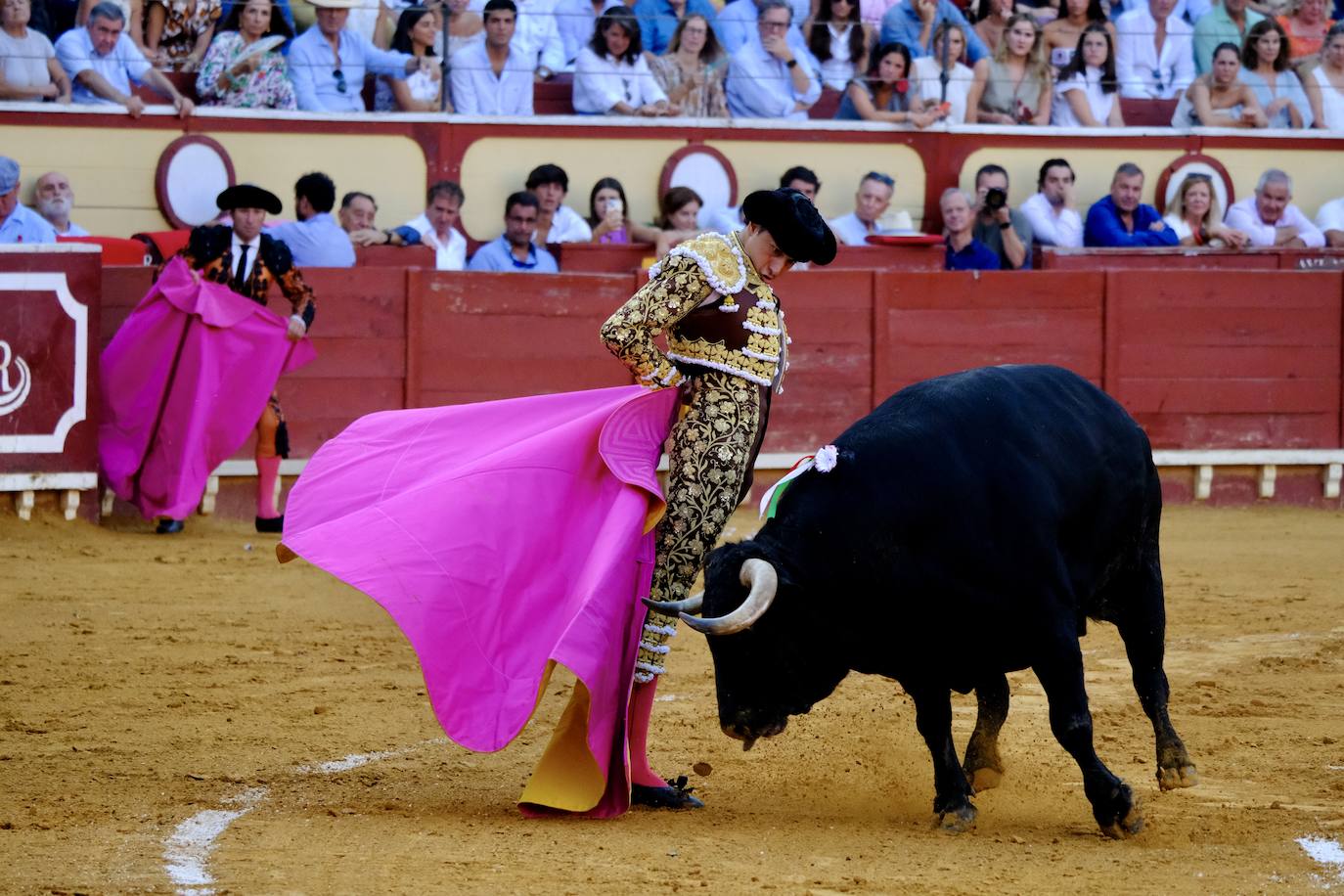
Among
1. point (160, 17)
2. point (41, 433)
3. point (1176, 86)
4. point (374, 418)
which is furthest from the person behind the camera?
point (1176, 86)

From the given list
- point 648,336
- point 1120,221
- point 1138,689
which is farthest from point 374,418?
point 1120,221

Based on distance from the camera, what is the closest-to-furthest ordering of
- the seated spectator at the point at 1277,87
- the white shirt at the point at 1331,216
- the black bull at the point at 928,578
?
1. the black bull at the point at 928,578
2. the white shirt at the point at 1331,216
3. the seated spectator at the point at 1277,87

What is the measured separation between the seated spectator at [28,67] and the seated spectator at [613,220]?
2.37 meters

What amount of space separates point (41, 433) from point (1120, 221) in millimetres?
5225

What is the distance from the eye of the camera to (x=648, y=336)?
365cm

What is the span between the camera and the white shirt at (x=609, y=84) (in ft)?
29.4

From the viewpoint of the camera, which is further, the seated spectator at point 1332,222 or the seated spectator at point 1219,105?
the seated spectator at point 1219,105

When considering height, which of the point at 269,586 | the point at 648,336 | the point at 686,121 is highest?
the point at 686,121

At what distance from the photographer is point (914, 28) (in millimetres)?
9594

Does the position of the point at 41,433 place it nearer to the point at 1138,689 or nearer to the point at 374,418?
the point at 374,418

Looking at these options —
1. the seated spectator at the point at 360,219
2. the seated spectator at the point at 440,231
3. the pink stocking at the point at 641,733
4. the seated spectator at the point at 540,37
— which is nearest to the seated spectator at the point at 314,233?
the seated spectator at the point at 360,219

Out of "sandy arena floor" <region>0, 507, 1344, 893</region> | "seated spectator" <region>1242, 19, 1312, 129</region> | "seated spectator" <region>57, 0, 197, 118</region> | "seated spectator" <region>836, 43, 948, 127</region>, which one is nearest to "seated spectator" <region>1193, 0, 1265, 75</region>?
"seated spectator" <region>1242, 19, 1312, 129</region>

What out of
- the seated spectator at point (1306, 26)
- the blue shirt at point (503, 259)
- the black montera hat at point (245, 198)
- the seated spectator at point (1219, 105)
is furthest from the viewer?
the seated spectator at point (1306, 26)

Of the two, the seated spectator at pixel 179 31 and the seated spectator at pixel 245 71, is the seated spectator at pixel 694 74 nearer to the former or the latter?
the seated spectator at pixel 245 71
